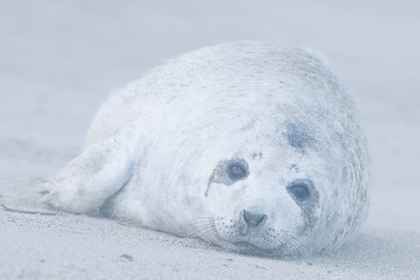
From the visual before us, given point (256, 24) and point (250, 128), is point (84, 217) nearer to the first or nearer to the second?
point (250, 128)

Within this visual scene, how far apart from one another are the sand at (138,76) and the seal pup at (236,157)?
200mm

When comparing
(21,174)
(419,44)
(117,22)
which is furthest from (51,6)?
(21,174)

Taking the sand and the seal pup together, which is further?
the seal pup

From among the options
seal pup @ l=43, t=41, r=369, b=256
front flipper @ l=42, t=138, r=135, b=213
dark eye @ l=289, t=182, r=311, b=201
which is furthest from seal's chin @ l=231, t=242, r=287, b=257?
front flipper @ l=42, t=138, r=135, b=213

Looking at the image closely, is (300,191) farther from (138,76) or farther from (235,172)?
(138,76)

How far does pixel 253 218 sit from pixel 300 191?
1.51 feet

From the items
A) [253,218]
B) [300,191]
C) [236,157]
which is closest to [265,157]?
[236,157]

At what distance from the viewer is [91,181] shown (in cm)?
549

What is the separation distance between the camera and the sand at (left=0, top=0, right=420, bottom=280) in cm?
385

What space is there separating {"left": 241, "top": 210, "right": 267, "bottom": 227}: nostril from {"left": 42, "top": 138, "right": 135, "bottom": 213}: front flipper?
1527mm

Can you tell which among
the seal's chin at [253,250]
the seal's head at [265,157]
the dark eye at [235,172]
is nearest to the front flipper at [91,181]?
the seal's head at [265,157]

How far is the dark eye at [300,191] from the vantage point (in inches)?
177

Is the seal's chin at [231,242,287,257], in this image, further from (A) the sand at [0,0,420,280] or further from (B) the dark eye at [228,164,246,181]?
(B) the dark eye at [228,164,246,181]

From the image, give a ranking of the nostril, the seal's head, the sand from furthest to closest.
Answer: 1. the seal's head
2. the nostril
3. the sand
